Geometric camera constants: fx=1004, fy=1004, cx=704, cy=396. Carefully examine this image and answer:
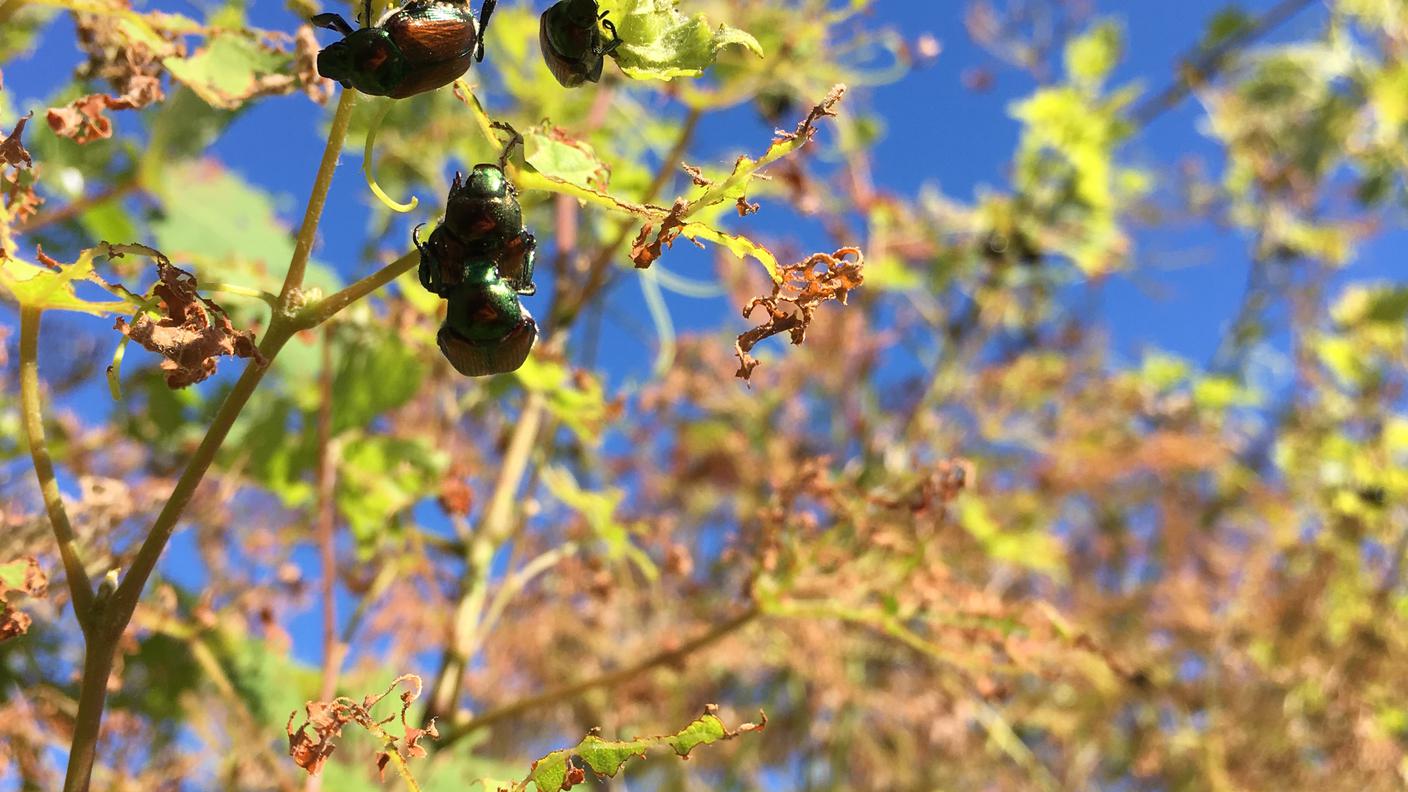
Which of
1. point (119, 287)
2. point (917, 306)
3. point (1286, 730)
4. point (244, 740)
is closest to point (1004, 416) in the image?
point (917, 306)

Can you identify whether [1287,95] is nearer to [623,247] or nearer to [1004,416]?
[1004,416]

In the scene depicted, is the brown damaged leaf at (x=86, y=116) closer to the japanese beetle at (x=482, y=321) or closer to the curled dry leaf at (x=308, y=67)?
the curled dry leaf at (x=308, y=67)

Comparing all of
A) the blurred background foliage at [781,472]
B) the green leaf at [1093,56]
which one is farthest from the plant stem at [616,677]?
the green leaf at [1093,56]

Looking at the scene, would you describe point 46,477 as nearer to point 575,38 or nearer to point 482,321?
point 482,321

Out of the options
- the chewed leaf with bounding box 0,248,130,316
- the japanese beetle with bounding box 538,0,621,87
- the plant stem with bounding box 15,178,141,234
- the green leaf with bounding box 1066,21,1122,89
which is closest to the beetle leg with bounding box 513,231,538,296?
the japanese beetle with bounding box 538,0,621,87

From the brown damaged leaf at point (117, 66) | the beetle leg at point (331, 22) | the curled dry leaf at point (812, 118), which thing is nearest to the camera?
the curled dry leaf at point (812, 118)

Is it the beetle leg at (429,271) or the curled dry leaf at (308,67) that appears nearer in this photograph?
the beetle leg at (429,271)

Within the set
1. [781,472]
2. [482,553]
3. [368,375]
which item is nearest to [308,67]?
[368,375]
